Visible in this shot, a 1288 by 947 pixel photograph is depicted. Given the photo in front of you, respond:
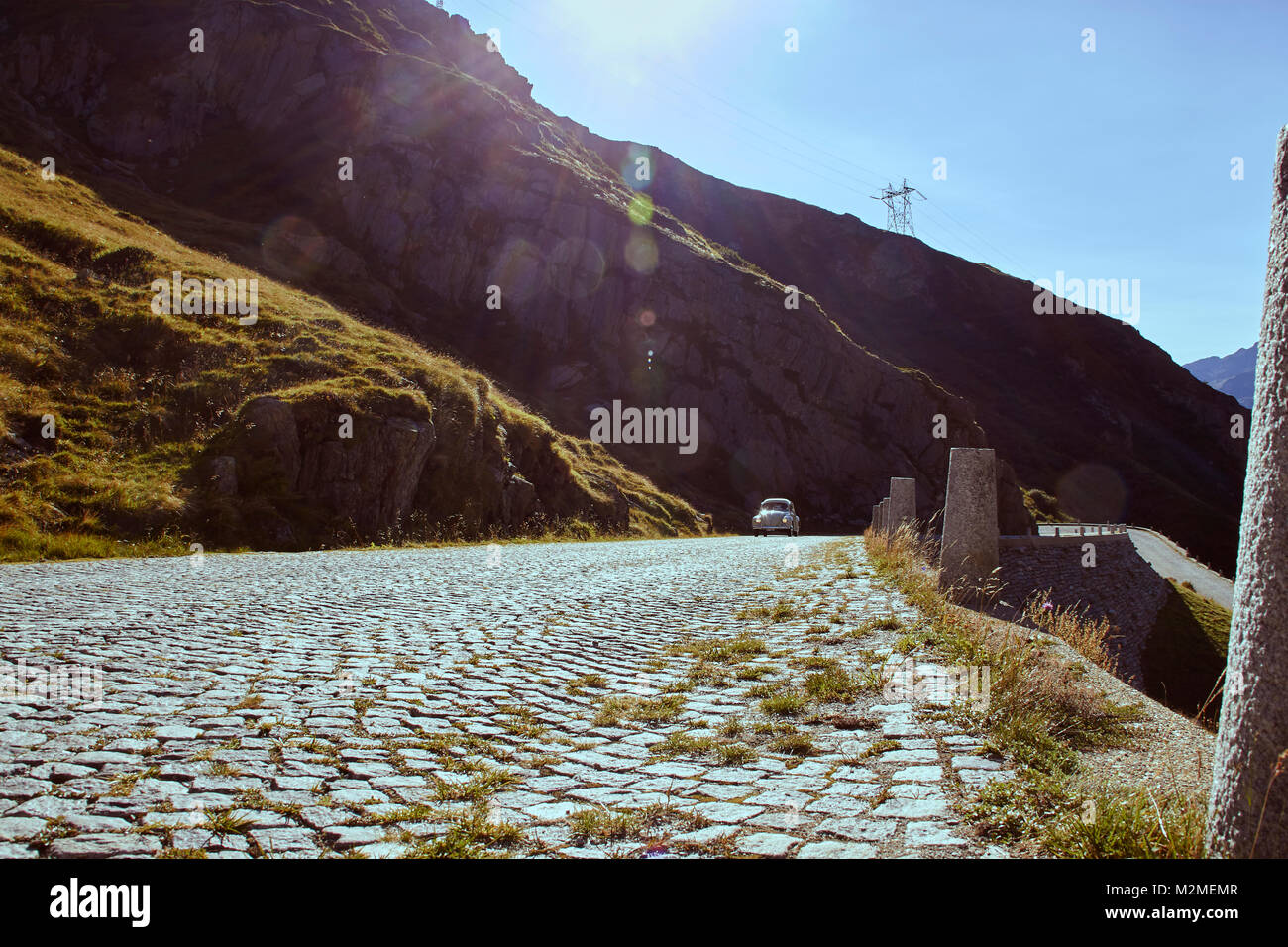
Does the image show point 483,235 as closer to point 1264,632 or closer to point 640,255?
point 640,255

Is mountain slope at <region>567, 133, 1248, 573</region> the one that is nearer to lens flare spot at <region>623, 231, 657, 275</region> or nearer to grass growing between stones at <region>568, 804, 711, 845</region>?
lens flare spot at <region>623, 231, 657, 275</region>

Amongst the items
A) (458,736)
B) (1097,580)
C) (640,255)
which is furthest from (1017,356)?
(458,736)

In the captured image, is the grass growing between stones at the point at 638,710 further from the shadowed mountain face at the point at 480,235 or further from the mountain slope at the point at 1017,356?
the mountain slope at the point at 1017,356

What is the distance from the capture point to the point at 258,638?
676 centimetres

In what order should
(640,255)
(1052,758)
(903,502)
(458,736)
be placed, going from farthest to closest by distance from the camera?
(640,255), (903,502), (458,736), (1052,758)

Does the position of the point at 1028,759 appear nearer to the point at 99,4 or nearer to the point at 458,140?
the point at 458,140

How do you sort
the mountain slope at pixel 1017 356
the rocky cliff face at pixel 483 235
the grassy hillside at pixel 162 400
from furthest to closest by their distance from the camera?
1. the mountain slope at pixel 1017 356
2. the rocky cliff face at pixel 483 235
3. the grassy hillside at pixel 162 400

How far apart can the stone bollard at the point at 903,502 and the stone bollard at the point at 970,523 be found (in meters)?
5.76

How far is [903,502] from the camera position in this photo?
17.8m

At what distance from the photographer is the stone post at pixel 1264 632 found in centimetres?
212

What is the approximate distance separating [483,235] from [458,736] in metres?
53.1

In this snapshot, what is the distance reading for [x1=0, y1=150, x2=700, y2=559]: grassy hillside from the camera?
49.3 ft

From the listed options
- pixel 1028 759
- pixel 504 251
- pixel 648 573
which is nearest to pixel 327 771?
pixel 1028 759

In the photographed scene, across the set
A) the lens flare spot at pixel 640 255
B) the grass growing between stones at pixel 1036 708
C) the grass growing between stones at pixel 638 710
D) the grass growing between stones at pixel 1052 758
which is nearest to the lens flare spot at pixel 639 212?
the lens flare spot at pixel 640 255
